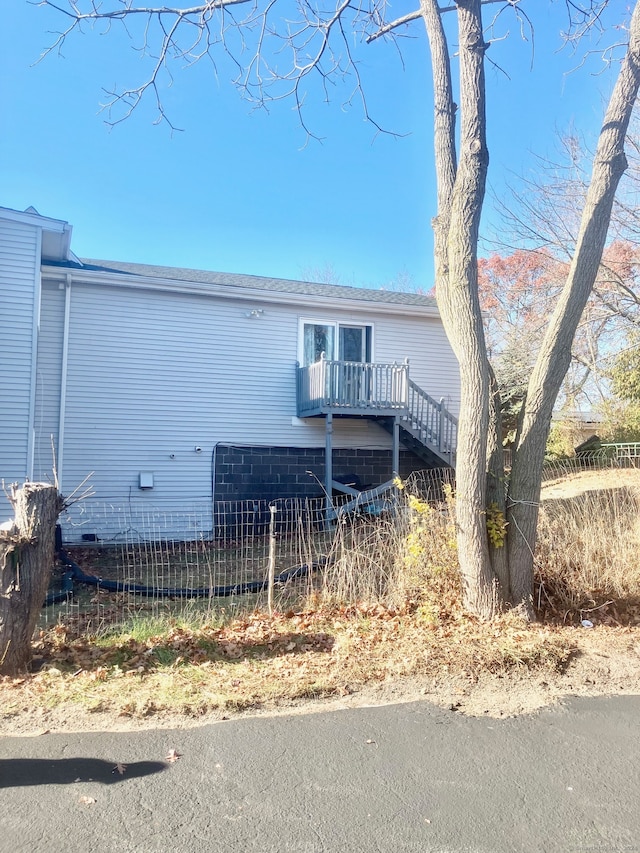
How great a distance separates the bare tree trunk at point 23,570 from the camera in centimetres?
415

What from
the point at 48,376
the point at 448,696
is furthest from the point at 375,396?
the point at 448,696

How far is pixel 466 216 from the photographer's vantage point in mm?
5723

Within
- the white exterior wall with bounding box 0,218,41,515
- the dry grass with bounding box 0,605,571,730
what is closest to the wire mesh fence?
the dry grass with bounding box 0,605,571,730

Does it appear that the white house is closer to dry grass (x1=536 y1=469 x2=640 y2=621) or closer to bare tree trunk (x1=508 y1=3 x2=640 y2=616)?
dry grass (x1=536 y1=469 x2=640 y2=621)

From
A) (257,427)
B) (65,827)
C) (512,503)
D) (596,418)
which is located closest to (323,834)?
Answer: (65,827)

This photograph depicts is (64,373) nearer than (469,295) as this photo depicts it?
No

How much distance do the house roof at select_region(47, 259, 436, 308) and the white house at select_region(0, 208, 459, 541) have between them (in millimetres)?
88

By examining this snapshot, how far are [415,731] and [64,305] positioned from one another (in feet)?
34.0

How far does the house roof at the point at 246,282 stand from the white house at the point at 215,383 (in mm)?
88

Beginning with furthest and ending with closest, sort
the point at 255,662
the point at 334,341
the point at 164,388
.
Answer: the point at 334,341 → the point at 164,388 → the point at 255,662

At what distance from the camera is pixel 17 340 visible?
9.77 metres

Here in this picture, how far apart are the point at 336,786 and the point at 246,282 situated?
39.5 feet

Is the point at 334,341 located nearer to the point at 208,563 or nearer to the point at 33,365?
the point at 33,365

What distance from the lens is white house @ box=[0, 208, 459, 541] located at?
451 inches
